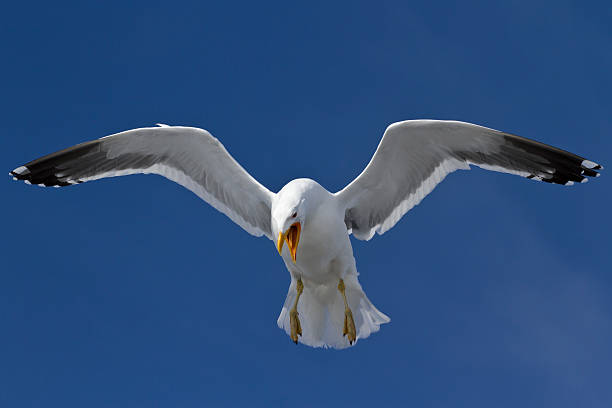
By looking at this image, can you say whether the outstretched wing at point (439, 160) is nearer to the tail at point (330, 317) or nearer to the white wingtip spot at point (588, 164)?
the white wingtip spot at point (588, 164)

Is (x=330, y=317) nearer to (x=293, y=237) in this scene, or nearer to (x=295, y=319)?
(x=295, y=319)

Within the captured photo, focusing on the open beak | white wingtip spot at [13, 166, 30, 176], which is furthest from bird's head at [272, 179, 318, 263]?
white wingtip spot at [13, 166, 30, 176]

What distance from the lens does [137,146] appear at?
8.27 meters

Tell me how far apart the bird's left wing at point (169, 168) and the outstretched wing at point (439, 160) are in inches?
39.2

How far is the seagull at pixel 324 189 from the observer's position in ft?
25.1

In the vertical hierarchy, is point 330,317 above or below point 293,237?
below

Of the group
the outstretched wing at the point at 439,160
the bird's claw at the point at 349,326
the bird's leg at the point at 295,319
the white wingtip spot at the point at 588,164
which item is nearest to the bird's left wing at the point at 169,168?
the bird's leg at the point at 295,319

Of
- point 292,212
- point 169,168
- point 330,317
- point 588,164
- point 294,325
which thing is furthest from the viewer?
point 169,168

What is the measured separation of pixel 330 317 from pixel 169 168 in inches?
89.3

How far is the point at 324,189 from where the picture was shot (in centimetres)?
758

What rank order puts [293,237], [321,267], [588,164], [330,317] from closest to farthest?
[293,237]
[321,267]
[588,164]
[330,317]

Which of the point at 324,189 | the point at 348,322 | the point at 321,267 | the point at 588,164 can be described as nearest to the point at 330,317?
the point at 348,322

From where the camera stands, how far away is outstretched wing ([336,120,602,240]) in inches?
305

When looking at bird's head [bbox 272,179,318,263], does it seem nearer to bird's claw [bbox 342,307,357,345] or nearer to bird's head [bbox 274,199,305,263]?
bird's head [bbox 274,199,305,263]
